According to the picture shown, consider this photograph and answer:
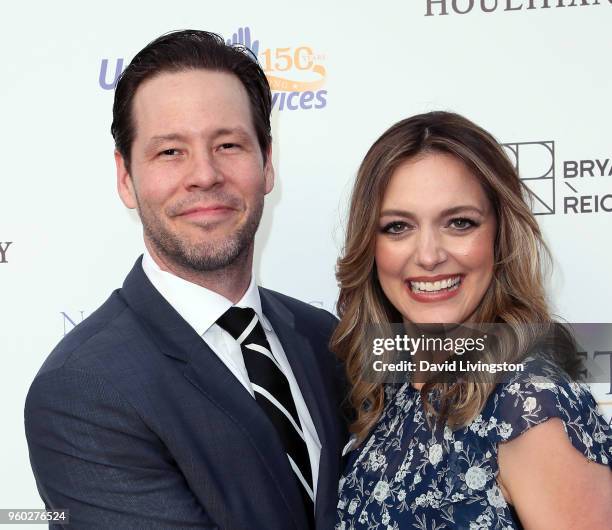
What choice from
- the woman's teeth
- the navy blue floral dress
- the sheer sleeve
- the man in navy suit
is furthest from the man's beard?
the sheer sleeve

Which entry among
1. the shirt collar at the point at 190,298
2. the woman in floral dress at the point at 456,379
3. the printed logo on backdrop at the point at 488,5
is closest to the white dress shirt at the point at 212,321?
the shirt collar at the point at 190,298

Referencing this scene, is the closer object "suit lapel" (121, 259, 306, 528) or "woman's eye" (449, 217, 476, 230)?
"suit lapel" (121, 259, 306, 528)

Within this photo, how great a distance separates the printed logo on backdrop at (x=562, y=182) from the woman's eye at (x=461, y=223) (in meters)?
0.60

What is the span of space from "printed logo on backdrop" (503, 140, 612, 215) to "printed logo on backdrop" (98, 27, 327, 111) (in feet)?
1.96

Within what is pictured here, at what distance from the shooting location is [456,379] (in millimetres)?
1660

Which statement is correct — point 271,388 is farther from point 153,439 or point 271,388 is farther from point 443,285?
point 443,285

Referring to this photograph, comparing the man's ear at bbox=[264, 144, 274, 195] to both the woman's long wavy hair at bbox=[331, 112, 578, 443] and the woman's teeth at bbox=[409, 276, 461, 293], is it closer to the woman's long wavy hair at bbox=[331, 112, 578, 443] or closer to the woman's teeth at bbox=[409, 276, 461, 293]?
the woman's long wavy hair at bbox=[331, 112, 578, 443]

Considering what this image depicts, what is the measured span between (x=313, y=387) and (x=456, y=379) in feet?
1.21

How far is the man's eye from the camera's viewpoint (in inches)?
70.4

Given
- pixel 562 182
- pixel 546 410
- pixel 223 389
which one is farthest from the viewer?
pixel 562 182

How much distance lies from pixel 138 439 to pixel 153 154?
683 millimetres

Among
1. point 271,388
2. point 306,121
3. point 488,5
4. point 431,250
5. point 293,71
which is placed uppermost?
point 488,5

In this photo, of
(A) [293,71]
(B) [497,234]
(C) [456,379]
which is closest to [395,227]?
(B) [497,234]

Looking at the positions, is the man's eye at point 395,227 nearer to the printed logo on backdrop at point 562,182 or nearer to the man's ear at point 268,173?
the man's ear at point 268,173
